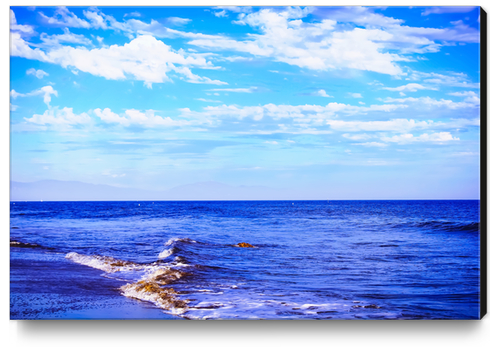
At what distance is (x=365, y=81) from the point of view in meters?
3.67

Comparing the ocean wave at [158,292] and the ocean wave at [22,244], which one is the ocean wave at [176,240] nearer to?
the ocean wave at [158,292]

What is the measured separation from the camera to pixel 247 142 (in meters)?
3.99

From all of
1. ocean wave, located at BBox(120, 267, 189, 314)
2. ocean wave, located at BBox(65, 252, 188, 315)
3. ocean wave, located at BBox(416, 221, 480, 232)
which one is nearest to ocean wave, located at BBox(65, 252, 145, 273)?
ocean wave, located at BBox(65, 252, 188, 315)

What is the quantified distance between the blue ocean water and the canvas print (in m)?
0.02

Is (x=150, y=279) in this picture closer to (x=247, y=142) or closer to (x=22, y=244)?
(x=22, y=244)

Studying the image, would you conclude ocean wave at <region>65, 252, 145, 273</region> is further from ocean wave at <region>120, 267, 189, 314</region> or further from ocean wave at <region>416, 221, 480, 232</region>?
ocean wave at <region>416, 221, 480, 232</region>

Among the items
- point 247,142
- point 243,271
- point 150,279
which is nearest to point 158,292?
point 150,279

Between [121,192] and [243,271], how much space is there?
1.57 meters

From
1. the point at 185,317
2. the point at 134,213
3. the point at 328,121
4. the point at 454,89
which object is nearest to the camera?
the point at 185,317

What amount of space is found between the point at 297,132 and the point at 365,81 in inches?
33.0

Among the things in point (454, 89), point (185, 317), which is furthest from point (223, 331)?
point (454, 89)

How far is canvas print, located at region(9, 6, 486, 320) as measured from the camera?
133 inches

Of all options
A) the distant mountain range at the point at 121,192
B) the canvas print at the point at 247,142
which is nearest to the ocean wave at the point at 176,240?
the canvas print at the point at 247,142

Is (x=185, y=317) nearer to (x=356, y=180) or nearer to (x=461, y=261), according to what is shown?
(x=356, y=180)
